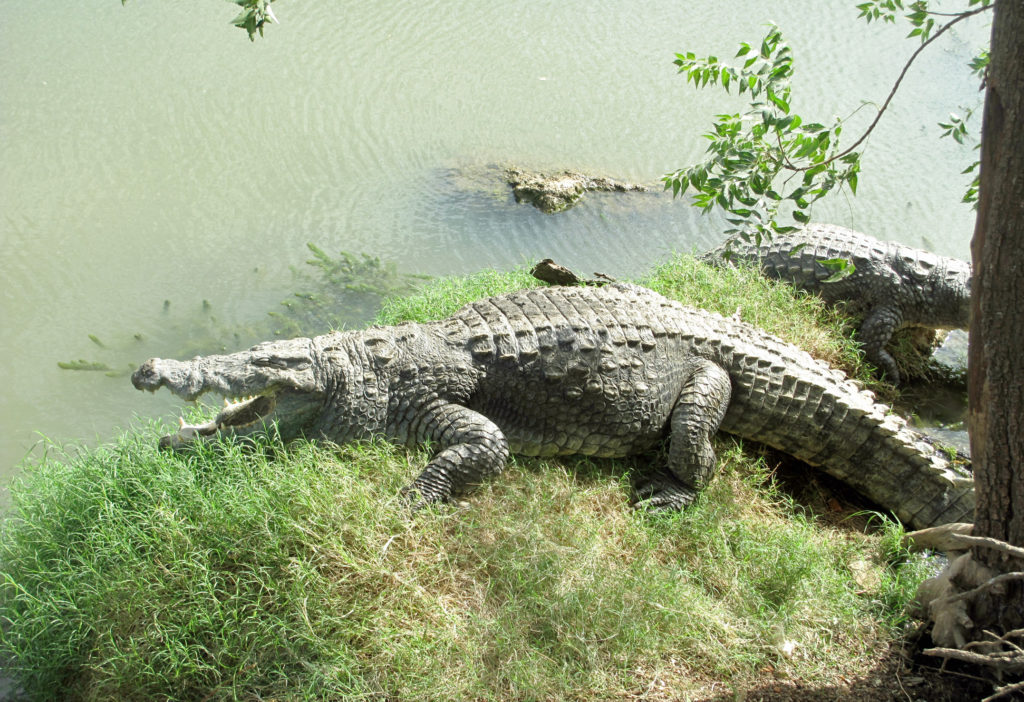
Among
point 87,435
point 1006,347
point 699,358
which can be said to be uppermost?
point 1006,347

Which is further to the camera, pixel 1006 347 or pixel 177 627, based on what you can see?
pixel 177 627

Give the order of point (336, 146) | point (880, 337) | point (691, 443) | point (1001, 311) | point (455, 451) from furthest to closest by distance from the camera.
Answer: point (336, 146), point (880, 337), point (691, 443), point (455, 451), point (1001, 311)

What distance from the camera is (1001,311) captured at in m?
2.93

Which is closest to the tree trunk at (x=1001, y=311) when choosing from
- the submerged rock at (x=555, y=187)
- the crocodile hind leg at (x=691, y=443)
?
the crocodile hind leg at (x=691, y=443)

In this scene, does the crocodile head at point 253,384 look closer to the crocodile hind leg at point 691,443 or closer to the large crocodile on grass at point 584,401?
the large crocodile on grass at point 584,401

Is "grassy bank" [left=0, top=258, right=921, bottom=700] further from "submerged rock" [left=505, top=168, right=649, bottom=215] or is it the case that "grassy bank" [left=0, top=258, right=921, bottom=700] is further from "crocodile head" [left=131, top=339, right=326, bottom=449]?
"submerged rock" [left=505, top=168, right=649, bottom=215]

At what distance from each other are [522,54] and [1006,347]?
9.42m

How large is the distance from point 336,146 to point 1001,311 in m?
8.01

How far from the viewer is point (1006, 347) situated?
9.70ft

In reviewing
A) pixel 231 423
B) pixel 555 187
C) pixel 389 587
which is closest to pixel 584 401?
pixel 389 587

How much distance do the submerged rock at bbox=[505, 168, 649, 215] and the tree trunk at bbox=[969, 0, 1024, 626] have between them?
6.32m

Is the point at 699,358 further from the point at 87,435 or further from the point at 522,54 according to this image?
the point at 522,54

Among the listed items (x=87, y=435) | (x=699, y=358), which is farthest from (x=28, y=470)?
(x=699, y=358)

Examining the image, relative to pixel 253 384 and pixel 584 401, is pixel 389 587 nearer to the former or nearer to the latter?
pixel 253 384
